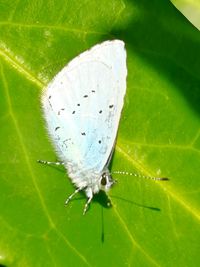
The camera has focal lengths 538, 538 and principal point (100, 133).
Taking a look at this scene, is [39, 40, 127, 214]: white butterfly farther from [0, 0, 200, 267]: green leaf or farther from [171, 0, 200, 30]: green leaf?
[171, 0, 200, 30]: green leaf

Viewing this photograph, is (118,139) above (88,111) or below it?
above

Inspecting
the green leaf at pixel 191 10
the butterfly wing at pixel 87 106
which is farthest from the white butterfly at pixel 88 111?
the green leaf at pixel 191 10

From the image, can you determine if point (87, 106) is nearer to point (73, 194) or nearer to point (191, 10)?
point (73, 194)

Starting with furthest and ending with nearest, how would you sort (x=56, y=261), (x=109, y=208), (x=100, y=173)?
(x=100, y=173), (x=109, y=208), (x=56, y=261)

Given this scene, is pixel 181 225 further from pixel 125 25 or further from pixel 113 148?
pixel 125 25

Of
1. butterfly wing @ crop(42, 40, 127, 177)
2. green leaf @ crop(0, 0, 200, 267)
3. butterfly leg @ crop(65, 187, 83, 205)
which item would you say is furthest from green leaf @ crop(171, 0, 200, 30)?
butterfly leg @ crop(65, 187, 83, 205)

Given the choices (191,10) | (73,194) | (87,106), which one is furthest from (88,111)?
(191,10)

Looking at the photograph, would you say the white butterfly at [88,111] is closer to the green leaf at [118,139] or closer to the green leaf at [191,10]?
the green leaf at [118,139]

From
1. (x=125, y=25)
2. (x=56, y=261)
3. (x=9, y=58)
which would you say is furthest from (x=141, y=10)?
(x=56, y=261)
